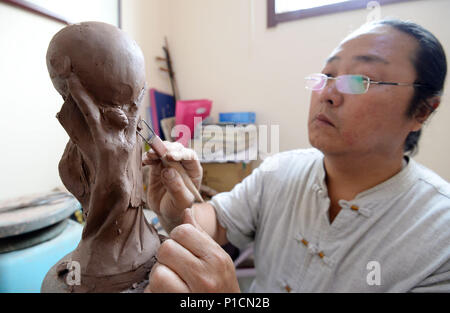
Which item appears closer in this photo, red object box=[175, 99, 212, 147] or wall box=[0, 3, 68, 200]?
wall box=[0, 3, 68, 200]

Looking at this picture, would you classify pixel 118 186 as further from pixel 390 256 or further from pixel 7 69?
pixel 390 256

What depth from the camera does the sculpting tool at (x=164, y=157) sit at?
0.55 meters

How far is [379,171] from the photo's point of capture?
775mm

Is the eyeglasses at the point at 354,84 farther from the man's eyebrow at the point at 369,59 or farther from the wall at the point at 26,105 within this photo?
the wall at the point at 26,105

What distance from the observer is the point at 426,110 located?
744mm

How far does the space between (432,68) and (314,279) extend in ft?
2.56

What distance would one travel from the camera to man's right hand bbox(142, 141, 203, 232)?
2.16ft

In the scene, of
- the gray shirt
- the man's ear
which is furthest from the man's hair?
the gray shirt

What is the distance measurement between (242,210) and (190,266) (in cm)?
60

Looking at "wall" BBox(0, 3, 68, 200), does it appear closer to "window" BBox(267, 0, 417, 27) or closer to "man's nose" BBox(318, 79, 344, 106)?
"man's nose" BBox(318, 79, 344, 106)

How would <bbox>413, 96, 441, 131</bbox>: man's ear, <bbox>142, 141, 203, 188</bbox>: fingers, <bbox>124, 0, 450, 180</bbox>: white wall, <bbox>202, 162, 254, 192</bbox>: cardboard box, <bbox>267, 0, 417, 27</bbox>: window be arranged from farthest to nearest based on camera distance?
<bbox>202, 162, 254, 192</bbox>: cardboard box, <bbox>124, 0, 450, 180</bbox>: white wall, <bbox>267, 0, 417, 27</bbox>: window, <bbox>413, 96, 441, 131</bbox>: man's ear, <bbox>142, 141, 203, 188</bbox>: fingers

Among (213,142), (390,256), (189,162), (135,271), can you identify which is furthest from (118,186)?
(390,256)

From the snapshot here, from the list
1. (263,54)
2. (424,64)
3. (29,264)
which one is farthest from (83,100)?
(263,54)

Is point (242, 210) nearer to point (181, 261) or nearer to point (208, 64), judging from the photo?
point (181, 261)
